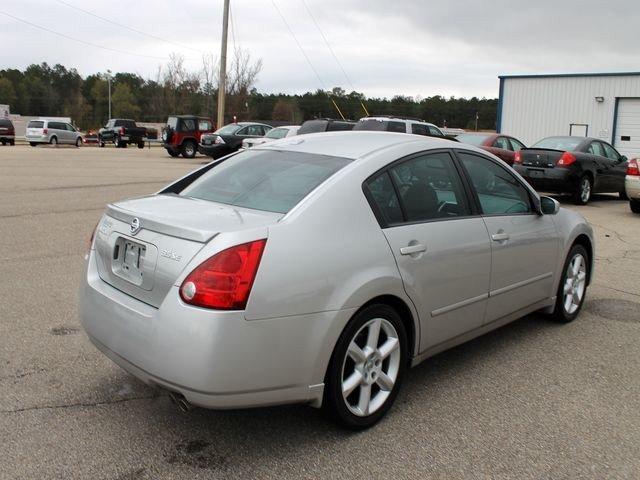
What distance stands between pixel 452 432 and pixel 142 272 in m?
1.85

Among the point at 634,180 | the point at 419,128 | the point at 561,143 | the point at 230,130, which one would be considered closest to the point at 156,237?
the point at 634,180

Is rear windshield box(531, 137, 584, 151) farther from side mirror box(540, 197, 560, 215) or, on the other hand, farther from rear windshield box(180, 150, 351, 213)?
rear windshield box(180, 150, 351, 213)

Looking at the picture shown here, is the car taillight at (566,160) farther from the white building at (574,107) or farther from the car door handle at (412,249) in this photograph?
the white building at (574,107)

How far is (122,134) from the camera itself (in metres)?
40.6

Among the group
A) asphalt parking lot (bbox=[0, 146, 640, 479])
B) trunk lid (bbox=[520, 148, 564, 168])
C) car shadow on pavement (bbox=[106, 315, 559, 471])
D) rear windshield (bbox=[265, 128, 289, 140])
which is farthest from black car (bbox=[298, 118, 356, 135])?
car shadow on pavement (bbox=[106, 315, 559, 471])

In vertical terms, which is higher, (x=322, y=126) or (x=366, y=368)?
(x=322, y=126)

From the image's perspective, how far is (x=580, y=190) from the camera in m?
14.2

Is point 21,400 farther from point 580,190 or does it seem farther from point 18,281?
point 580,190

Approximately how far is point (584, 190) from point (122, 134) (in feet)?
108

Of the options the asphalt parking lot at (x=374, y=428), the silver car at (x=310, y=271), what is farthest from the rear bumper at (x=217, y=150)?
the silver car at (x=310, y=271)

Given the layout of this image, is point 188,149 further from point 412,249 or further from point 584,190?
point 412,249

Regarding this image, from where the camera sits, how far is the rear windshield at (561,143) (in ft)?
47.7

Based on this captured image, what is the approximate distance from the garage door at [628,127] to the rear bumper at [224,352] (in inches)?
1114

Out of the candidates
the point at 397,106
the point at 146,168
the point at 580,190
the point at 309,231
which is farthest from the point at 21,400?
the point at 397,106
